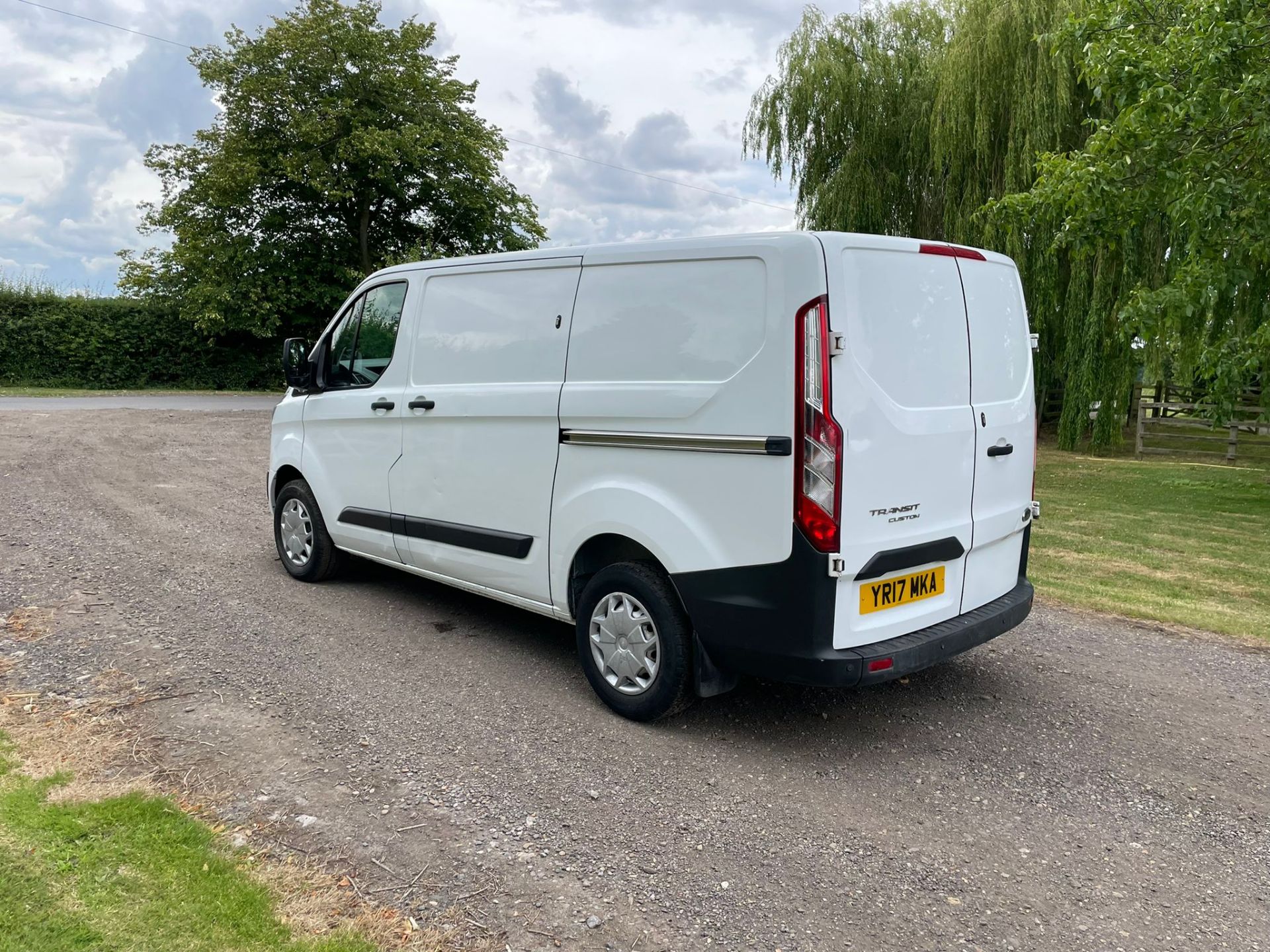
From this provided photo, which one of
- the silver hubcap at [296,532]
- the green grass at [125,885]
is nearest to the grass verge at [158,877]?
the green grass at [125,885]

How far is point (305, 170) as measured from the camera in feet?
90.6

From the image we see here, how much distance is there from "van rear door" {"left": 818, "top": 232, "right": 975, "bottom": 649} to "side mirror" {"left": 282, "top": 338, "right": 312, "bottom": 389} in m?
3.94

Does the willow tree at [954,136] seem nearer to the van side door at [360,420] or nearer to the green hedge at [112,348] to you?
the van side door at [360,420]

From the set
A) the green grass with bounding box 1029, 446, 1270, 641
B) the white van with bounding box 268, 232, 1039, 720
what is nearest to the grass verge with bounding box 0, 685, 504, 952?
the white van with bounding box 268, 232, 1039, 720

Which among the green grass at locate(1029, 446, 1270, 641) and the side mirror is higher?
the side mirror

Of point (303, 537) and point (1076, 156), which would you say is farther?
point (1076, 156)

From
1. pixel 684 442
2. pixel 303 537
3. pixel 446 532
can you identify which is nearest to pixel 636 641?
pixel 684 442

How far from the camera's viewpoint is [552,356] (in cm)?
453

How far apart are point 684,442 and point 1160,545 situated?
7118 mm

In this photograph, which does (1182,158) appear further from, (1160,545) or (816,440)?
(816,440)

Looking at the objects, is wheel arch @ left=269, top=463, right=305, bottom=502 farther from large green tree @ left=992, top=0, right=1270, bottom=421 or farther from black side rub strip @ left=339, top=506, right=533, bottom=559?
large green tree @ left=992, top=0, right=1270, bottom=421

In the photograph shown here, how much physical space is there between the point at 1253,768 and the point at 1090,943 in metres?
1.68

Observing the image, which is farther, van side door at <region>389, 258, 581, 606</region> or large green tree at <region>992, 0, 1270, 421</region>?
large green tree at <region>992, 0, 1270, 421</region>

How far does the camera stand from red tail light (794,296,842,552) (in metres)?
3.52
